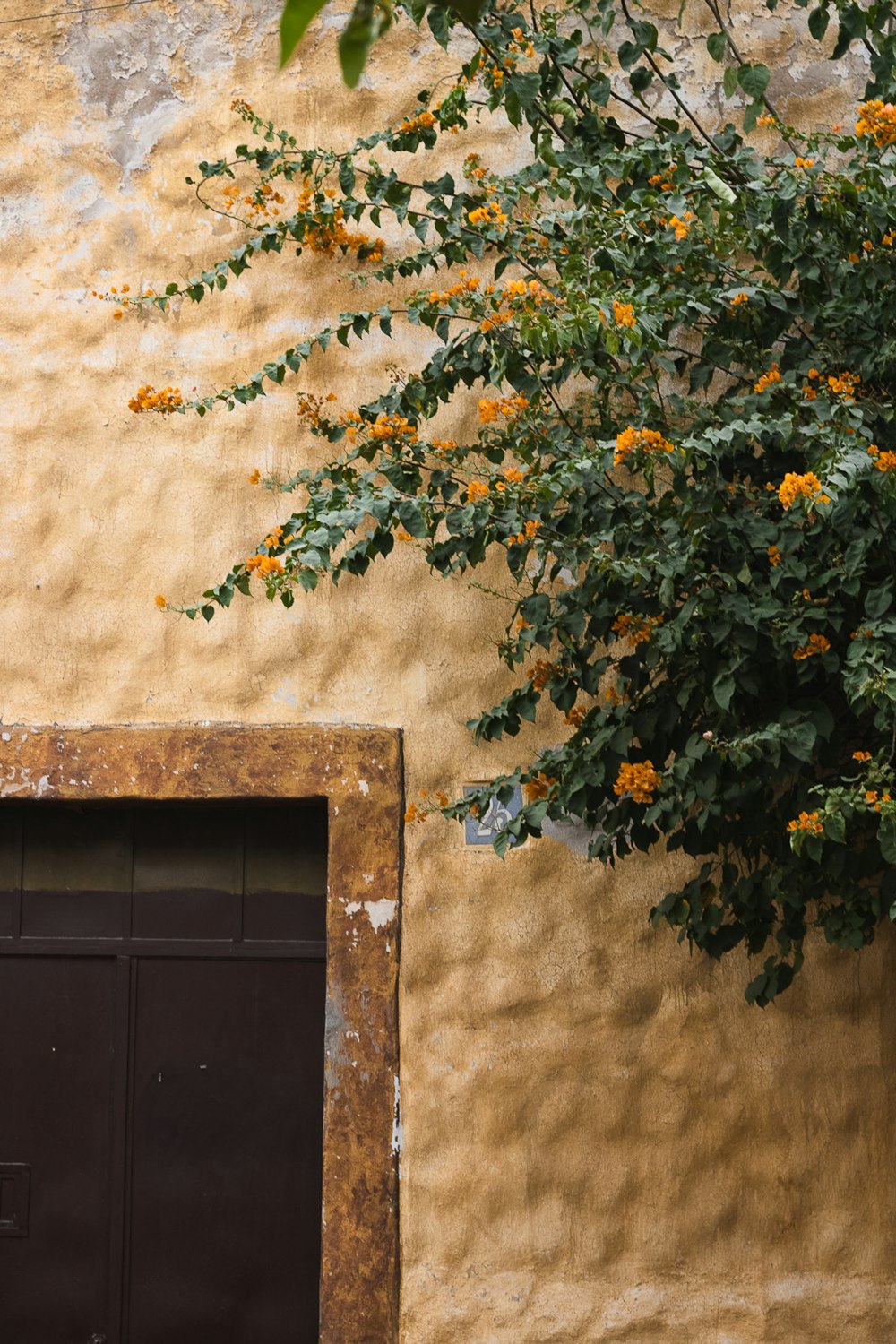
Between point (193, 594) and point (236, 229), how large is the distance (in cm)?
97

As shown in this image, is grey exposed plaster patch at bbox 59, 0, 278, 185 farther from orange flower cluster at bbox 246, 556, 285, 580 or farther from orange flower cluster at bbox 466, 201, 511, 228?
orange flower cluster at bbox 246, 556, 285, 580

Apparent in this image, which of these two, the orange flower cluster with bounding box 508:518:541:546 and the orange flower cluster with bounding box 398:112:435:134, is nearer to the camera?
the orange flower cluster with bounding box 508:518:541:546

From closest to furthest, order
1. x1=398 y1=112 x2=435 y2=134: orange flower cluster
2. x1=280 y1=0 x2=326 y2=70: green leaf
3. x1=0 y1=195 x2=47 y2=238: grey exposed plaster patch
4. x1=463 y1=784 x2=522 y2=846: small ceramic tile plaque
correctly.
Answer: x1=280 y1=0 x2=326 y2=70: green leaf
x1=398 y1=112 x2=435 y2=134: orange flower cluster
x1=463 y1=784 x2=522 y2=846: small ceramic tile plaque
x1=0 y1=195 x2=47 y2=238: grey exposed plaster patch

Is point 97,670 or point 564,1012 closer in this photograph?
point 564,1012

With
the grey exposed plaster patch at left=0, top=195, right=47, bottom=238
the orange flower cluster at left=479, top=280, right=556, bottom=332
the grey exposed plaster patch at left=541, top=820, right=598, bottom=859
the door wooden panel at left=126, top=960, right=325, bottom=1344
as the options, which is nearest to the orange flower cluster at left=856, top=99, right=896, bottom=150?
the orange flower cluster at left=479, top=280, right=556, bottom=332

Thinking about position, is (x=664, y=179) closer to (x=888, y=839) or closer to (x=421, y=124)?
(x=421, y=124)

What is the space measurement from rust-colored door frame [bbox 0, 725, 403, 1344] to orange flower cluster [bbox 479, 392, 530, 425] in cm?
89

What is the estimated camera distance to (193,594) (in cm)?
347

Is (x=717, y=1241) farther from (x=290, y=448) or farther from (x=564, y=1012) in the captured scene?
(x=290, y=448)

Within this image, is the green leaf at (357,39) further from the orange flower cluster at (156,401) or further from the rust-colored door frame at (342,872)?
the rust-colored door frame at (342,872)

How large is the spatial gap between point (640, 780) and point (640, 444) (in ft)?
1.98

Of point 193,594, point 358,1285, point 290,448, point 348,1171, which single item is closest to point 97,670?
point 193,594

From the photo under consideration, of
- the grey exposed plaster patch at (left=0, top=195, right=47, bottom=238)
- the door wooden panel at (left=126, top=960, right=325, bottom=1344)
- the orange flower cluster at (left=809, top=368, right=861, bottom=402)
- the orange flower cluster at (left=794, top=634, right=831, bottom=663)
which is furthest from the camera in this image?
the grey exposed plaster patch at (left=0, top=195, right=47, bottom=238)

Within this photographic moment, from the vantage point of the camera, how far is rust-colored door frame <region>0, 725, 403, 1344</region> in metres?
3.17
